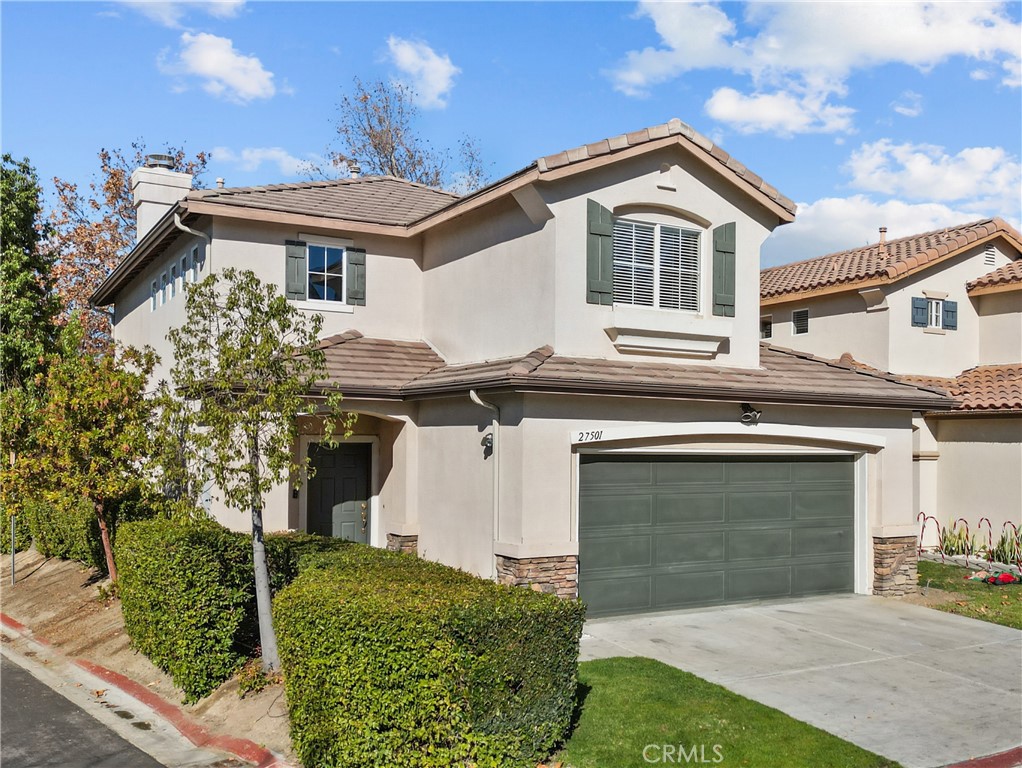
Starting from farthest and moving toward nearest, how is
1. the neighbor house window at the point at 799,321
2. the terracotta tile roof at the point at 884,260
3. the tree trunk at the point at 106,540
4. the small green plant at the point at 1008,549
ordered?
1. the neighbor house window at the point at 799,321
2. the terracotta tile roof at the point at 884,260
3. the small green plant at the point at 1008,549
4. the tree trunk at the point at 106,540

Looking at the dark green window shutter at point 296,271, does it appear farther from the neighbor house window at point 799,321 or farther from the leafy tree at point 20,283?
the neighbor house window at point 799,321

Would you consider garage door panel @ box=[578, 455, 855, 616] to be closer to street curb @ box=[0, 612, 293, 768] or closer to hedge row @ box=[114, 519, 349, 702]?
hedge row @ box=[114, 519, 349, 702]

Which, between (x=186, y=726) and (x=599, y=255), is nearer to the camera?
(x=186, y=726)

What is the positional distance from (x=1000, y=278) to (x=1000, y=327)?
115 centimetres

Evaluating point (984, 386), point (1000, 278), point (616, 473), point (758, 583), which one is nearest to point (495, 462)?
point (616, 473)

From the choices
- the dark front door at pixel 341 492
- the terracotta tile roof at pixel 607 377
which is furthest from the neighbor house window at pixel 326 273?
the dark front door at pixel 341 492

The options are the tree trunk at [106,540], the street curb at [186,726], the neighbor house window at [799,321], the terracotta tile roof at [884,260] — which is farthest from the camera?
the neighbor house window at [799,321]

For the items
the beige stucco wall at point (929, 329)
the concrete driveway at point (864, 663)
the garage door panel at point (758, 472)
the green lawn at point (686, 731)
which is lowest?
the concrete driveway at point (864, 663)

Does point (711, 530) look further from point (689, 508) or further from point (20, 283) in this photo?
point (20, 283)

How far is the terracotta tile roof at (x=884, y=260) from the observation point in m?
19.8

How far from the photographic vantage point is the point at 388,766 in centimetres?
698

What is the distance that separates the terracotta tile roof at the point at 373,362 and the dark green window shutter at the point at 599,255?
356cm

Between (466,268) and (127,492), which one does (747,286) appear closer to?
(466,268)

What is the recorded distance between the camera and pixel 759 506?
549 inches
